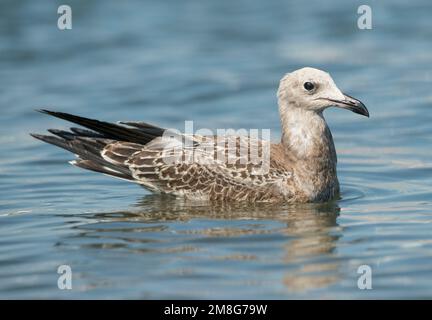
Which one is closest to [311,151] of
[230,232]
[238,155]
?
[238,155]

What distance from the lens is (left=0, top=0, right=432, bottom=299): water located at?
9.37 m

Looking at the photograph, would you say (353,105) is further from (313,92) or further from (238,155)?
(238,155)

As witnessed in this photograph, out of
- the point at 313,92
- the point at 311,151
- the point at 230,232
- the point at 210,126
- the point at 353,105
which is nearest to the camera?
the point at 230,232

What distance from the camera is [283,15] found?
22.6 metres

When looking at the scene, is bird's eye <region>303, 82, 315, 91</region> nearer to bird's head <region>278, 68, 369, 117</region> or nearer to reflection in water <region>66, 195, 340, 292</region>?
bird's head <region>278, 68, 369, 117</region>

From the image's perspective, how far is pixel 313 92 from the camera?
11.5 meters

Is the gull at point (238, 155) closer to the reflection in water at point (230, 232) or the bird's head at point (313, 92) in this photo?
the bird's head at point (313, 92)

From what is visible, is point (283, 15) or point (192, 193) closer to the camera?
point (192, 193)

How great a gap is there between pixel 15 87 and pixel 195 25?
4.62 metres

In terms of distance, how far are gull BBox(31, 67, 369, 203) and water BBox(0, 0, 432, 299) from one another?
0.22m

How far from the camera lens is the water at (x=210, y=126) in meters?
9.37

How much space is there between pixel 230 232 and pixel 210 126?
5.60 m
